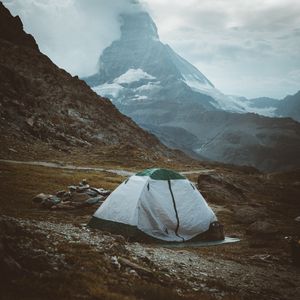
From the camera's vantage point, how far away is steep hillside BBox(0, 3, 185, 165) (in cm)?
7356

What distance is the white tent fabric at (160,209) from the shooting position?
1855 cm

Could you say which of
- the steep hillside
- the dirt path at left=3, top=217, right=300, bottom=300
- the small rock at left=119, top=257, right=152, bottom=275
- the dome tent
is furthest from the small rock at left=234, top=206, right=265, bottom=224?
the steep hillside

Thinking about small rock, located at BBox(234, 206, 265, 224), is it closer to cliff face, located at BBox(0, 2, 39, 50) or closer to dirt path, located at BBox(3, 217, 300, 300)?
dirt path, located at BBox(3, 217, 300, 300)

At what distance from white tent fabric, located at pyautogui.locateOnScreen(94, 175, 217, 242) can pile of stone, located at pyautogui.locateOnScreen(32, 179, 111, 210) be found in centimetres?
567

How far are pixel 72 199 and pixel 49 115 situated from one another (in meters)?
65.3

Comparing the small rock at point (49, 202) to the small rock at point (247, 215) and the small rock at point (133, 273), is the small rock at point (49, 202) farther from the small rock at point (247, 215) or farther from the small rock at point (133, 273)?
the small rock at point (133, 273)

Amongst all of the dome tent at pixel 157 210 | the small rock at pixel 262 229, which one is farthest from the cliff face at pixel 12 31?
the small rock at pixel 262 229

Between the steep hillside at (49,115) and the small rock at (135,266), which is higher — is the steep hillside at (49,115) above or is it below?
above

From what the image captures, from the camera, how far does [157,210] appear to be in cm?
1883

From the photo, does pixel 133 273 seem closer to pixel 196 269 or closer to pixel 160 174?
pixel 196 269

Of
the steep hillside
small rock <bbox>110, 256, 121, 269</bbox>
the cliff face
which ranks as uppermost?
the cliff face

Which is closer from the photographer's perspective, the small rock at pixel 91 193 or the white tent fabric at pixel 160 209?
the white tent fabric at pixel 160 209

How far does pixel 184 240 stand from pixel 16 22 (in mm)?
120357

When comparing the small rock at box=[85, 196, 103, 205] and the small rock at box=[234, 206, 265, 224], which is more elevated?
the small rock at box=[85, 196, 103, 205]
